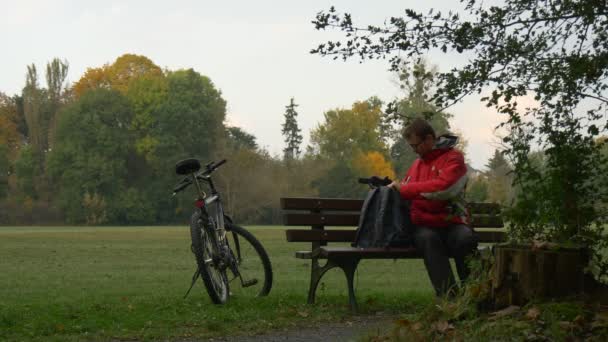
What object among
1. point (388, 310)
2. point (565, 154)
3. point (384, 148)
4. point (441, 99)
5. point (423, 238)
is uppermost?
point (384, 148)

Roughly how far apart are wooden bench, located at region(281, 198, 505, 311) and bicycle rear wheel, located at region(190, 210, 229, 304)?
0.73 m

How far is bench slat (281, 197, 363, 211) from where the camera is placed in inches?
369

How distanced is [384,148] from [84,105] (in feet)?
96.6

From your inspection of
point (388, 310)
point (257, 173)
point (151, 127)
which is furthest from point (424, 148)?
point (151, 127)

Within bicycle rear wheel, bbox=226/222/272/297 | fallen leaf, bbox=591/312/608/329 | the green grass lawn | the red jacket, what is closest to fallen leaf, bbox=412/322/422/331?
fallen leaf, bbox=591/312/608/329

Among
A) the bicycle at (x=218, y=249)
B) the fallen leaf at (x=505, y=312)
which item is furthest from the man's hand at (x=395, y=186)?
the fallen leaf at (x=505, y=312)

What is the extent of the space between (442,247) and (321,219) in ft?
4.75

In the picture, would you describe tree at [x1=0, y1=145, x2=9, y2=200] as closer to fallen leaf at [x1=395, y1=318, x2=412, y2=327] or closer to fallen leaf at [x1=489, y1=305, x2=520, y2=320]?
fallen leaf at [x1=395, y1=318, x2=412, y2=327]

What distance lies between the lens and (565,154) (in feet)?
20.1

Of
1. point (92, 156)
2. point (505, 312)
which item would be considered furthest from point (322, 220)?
point (92, 156)

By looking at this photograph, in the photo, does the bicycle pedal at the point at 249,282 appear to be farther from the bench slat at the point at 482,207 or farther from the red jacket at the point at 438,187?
the bench slat at the point at 482,207

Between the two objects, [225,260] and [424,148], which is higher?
[424,148]

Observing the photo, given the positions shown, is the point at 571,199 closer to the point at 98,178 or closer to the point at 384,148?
the point at 98,178

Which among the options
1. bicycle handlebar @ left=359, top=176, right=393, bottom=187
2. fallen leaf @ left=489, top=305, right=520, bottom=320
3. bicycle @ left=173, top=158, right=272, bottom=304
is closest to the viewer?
fallen leaf @ left=489, top=305, right=520, bottom=320
